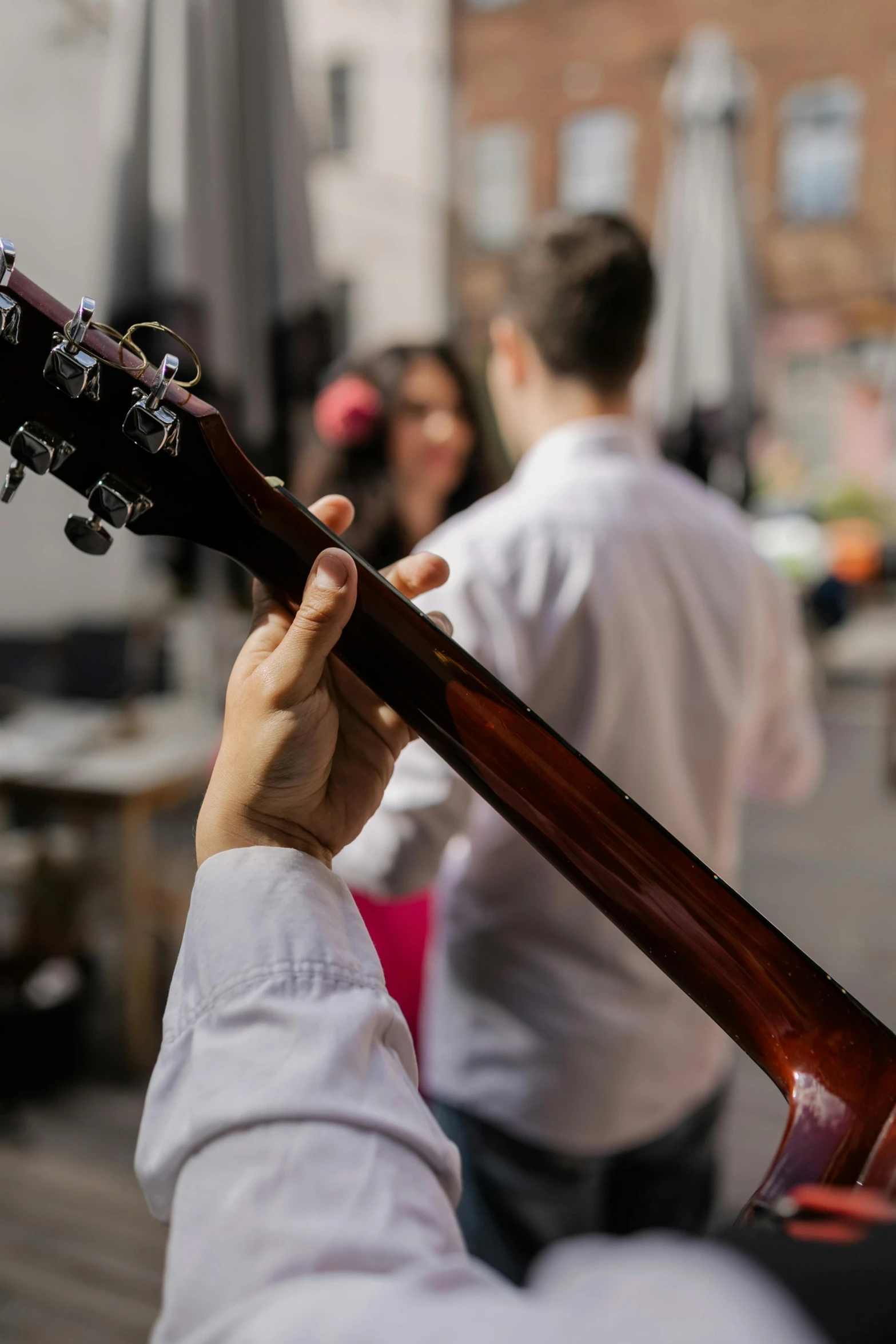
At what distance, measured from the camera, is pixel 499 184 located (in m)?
11.9

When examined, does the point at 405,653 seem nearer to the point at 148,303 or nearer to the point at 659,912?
the point at 659,912

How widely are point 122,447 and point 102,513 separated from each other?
0.11 ft

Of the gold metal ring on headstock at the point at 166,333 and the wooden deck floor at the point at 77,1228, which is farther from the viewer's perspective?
the wooden deck floor at the point at 77,1228

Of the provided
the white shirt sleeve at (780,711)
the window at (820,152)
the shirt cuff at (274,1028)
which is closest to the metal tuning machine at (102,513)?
the shirt cuff at (274,1028)

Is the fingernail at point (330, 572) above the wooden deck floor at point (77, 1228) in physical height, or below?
above

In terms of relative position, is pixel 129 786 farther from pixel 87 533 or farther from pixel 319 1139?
pixel 319 1139

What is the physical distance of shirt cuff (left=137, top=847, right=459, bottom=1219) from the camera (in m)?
0.43

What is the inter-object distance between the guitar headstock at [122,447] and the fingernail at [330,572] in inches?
0.5

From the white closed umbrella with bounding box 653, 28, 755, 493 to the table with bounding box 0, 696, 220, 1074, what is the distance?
9.01ft

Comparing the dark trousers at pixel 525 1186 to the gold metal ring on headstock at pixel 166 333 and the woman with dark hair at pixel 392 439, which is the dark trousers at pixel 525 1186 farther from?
the woman with dark hair at pixel 392 439

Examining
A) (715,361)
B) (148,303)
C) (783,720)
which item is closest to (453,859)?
(783,720)

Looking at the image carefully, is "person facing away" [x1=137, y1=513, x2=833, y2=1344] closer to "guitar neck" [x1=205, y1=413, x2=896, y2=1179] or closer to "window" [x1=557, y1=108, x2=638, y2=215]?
"guitar neck" [x1=205, y1=413, x2=896, y2=1179]

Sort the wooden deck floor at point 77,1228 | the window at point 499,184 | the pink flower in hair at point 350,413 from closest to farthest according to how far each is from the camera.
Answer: the wooden deck floor at point 77,1228 → the pink flower in hair at point 350,413 → the window at point 499,184

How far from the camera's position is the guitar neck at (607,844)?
1.82 feet
